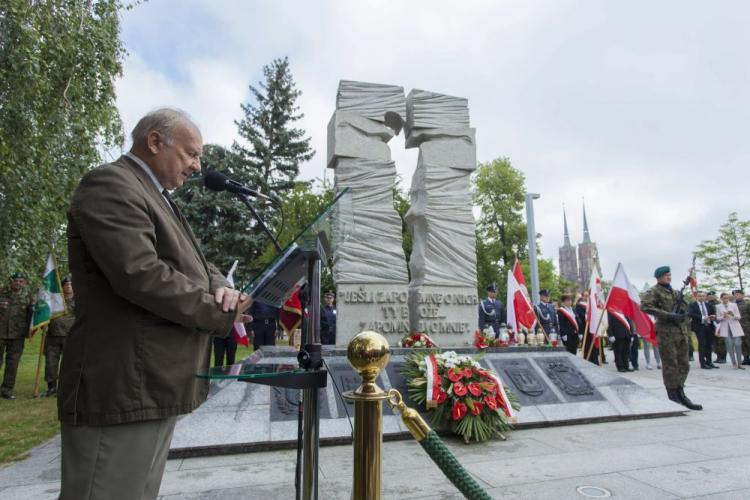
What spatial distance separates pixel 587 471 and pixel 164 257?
12.1ft

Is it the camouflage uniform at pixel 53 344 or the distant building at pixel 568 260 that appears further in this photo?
the distant building at pixel 568 260

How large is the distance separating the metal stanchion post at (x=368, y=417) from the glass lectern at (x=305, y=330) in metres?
0.17

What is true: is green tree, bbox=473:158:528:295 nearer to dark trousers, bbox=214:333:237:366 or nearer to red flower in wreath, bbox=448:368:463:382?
dark trousers, bbox=214:333:237:366

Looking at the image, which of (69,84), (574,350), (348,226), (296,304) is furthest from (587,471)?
(69,84)

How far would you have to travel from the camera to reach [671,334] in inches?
265

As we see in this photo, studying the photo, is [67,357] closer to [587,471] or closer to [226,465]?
[226,465]

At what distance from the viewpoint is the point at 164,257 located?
176 cm

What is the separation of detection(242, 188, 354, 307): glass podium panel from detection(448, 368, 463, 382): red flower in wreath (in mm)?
3159

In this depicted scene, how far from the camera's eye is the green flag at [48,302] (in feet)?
26.2

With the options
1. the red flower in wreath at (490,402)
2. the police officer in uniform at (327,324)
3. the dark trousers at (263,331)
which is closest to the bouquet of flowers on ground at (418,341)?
the red flower in wreath at (490,402)

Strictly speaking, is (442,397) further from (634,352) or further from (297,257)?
(634,352)

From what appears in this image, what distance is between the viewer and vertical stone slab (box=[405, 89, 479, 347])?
322 inches

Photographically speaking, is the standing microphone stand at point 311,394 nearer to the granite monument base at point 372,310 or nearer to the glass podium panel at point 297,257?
the glass podium panel at point 297,257

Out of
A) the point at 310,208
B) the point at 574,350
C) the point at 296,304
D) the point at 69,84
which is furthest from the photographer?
the point at 310,208
